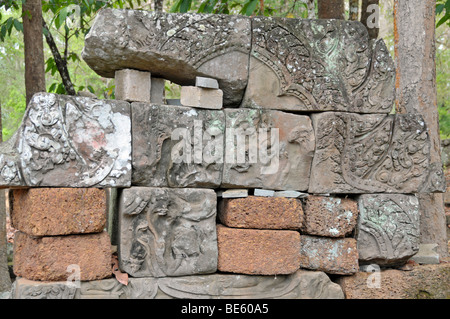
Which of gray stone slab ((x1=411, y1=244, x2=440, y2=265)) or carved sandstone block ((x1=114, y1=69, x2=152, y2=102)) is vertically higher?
carved sandstone block ((x1=114, y1=69, x2=152, y2=102))

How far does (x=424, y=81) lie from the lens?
4.79 meters

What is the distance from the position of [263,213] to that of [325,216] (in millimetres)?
550

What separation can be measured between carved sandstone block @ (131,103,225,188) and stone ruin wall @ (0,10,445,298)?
11mm

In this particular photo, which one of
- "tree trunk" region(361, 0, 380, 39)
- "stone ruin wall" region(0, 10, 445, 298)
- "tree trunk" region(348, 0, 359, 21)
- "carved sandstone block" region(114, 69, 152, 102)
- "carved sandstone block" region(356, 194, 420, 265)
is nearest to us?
"stone ruin wall" region(0, 10, 445, 298)

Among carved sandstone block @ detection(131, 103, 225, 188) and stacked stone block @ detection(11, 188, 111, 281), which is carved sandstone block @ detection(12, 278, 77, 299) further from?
carved sandstone block @ detection(131, 103, 225, 188)

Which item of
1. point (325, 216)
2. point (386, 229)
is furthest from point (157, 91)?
point (386, 229)

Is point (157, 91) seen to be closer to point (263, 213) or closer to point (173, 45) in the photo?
point (173, 45)

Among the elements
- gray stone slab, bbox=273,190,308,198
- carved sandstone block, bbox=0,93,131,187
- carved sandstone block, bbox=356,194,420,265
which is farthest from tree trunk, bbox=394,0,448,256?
carved sandstone block, bbox=0,93,131,187

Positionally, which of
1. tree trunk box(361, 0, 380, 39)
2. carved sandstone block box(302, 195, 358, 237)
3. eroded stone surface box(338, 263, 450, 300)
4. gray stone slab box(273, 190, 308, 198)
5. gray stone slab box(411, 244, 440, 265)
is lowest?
eroded stone surface box(338, 263, 450, 300)

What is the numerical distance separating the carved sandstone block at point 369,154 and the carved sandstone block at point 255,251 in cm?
52

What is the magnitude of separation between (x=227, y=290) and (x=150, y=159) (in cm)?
125

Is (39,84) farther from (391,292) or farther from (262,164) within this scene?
(391,292)

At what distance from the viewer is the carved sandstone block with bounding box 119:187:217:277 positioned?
3752mm

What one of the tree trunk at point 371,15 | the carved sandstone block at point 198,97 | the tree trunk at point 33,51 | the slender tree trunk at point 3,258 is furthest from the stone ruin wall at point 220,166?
the tree trunk at point 33,51
